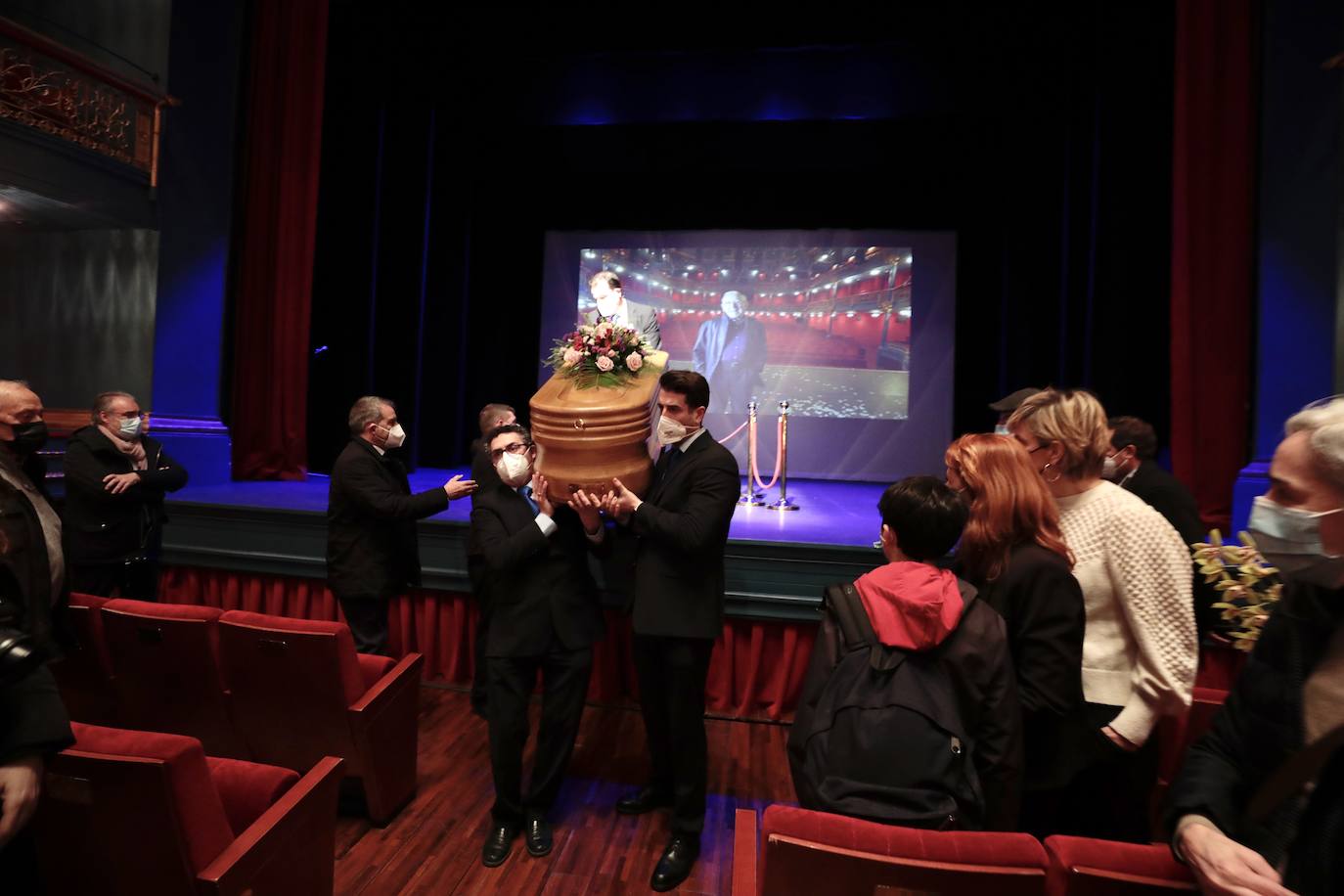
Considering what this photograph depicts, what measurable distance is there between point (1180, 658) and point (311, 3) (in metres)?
7.13

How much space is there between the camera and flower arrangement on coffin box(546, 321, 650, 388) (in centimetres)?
227

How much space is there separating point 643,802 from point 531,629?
2.66 feet

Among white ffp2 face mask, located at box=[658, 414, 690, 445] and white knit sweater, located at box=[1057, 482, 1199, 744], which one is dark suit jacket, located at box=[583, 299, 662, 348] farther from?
white knit sweater, located at box=[1057, 482, 1199, 744]

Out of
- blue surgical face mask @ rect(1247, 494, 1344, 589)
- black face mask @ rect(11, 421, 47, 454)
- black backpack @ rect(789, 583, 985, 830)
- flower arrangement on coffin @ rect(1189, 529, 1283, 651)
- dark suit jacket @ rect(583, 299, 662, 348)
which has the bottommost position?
black backpack @ rect(789, 583, 985, 830)

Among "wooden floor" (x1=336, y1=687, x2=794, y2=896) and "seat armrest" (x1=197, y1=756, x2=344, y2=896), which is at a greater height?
"seat armrest" (x1=197, y1=756, x2=344, y2=896)

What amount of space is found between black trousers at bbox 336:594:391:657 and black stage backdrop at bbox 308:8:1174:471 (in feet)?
14.5

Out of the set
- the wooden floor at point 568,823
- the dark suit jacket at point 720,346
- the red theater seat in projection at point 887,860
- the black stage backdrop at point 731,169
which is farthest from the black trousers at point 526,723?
the dark suit jacket at point 720,346

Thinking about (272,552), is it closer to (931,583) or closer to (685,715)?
(685,715)

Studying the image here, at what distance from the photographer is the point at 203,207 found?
5434mm

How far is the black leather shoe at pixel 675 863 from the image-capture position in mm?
2105

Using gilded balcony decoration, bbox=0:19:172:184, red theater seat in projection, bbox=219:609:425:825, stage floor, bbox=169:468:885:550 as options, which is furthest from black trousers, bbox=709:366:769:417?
red theater seat in projection, bbox=219:609:425:825

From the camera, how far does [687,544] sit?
213cm

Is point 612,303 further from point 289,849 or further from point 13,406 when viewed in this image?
point 289,849

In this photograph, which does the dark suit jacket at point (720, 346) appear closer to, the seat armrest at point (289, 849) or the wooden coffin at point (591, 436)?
the wooden coffin at point (591, 436)
